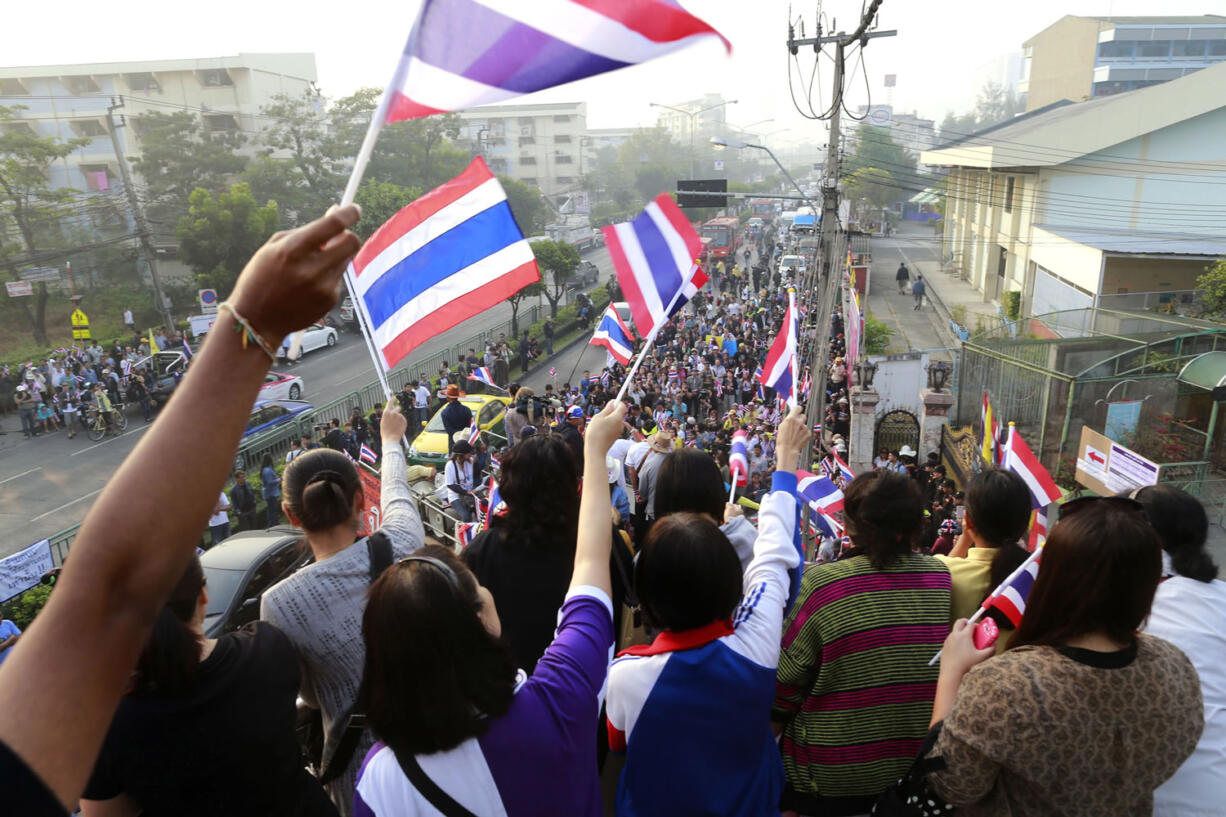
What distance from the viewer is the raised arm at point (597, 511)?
1710mm

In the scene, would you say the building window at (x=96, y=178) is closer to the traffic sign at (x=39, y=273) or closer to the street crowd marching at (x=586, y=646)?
the traffic sign at (x=39, y=273)

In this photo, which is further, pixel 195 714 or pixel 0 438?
pixel 0 438

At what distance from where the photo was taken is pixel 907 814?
72.5 inches

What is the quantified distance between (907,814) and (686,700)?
22.9 inches

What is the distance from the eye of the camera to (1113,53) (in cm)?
6669

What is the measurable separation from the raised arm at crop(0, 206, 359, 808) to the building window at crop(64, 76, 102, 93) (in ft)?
160

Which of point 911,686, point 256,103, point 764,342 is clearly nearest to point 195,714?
point 911,686

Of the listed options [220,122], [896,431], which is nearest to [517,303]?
[896,431]

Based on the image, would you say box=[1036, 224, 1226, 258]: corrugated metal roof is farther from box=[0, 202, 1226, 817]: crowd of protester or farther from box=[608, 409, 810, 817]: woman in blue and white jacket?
box=[608, 409, 810, 817]: woman in blue and white jacket

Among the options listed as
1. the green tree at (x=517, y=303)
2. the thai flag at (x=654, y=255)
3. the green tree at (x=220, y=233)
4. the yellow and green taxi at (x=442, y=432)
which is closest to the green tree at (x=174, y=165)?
the green tree at (x=220, y=233)

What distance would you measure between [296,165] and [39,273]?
43.5ft

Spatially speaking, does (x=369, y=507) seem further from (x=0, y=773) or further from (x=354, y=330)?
(x=354, y=330)

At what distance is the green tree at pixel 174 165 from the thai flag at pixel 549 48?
35.6 metres

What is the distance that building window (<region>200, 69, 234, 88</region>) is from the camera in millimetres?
39031
